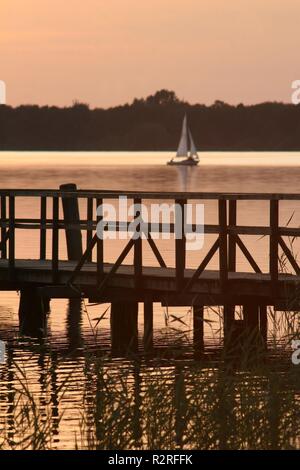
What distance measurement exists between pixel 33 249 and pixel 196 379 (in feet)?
105

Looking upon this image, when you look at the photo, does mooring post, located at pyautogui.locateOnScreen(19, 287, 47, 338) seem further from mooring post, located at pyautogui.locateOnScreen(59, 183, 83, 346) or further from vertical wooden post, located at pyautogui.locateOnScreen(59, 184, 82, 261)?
vertical wooden post, located at pyautogui.locateOnScreen(59, 184, 82, 261)

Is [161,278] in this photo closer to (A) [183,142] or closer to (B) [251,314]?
(B) [251,314]

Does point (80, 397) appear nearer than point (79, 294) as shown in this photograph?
Yes

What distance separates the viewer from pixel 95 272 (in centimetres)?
2280

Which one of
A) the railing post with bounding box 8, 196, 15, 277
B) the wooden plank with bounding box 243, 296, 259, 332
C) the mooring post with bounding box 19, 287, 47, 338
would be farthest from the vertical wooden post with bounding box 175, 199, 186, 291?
the mooring post with bounding box 19, 287, 47, 338

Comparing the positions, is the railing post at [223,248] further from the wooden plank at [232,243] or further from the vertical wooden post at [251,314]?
the wooden plank at [232,243]

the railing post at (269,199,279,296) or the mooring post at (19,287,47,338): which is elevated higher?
the railing post at (269,199,279,296)

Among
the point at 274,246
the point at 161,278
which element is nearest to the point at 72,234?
the point at 161,278

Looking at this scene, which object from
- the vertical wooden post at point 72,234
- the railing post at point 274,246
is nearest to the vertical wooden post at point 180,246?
the railing post at point 274,246

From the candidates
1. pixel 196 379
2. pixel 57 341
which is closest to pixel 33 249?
pixel 57 341

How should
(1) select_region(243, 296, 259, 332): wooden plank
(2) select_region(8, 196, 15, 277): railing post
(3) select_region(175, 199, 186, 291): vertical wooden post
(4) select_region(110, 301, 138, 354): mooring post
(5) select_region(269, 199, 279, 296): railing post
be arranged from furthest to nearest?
1. (2) select_region(8, 196, 15, 277): railing post
2. (4) select_region(110, 301, 138, 354): mooring post
3. (1) select_region(243, 296, 259, 332): wooden plank
4. (3) select_region(175, 199, 186, 291): vertical wooden post
5. (5) select_region(269, 199, 279, 296): railing post

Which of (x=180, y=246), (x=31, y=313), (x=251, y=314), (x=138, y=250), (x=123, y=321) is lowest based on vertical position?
(x=31, y=313)
